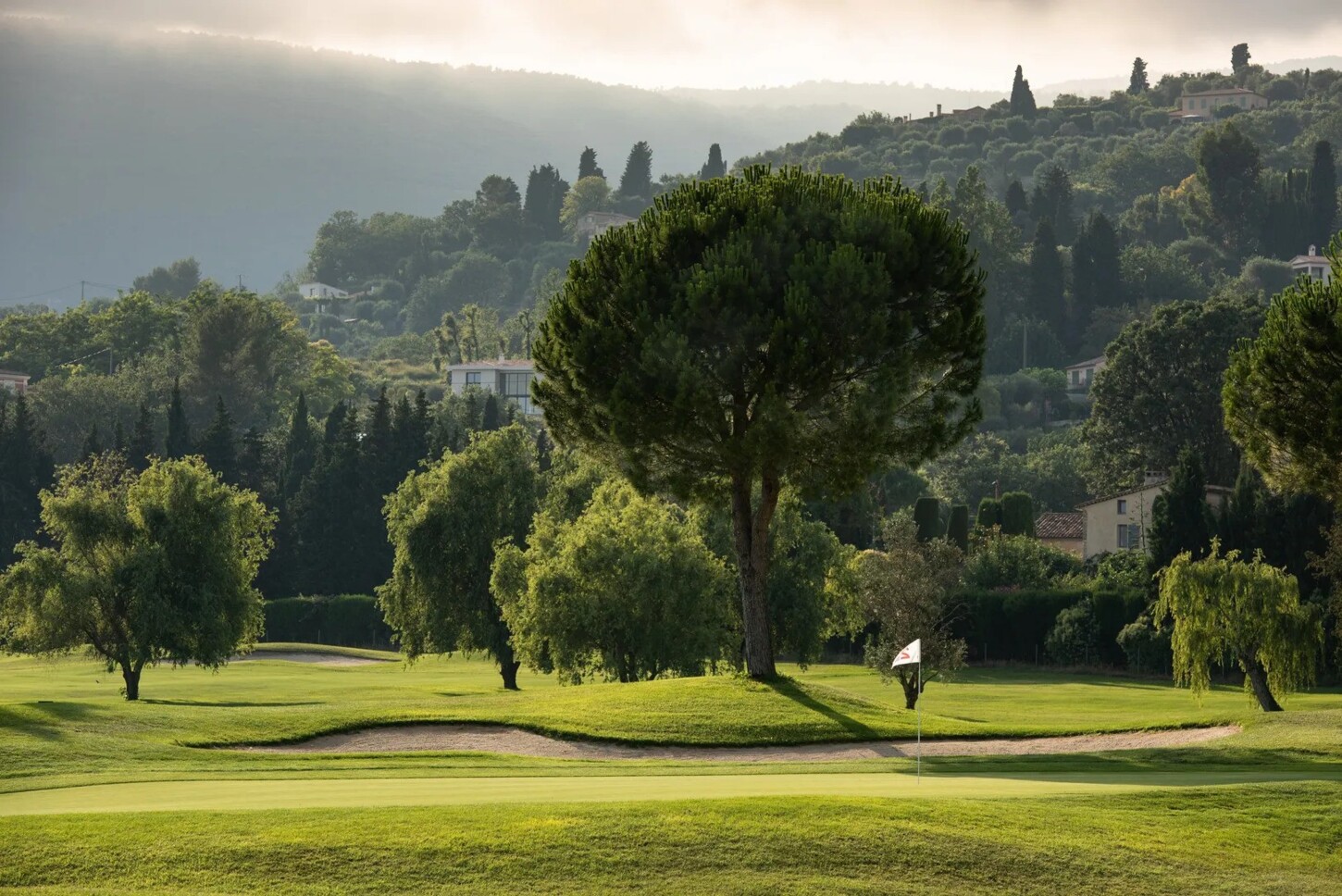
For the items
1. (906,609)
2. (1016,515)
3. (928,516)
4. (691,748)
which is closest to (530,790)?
(691,748)

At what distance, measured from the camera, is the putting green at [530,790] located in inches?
1011

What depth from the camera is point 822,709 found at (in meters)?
42.2

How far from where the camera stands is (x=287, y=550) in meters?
116

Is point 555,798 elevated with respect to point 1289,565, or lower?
lower

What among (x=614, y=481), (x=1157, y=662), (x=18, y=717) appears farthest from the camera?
(x=1157, y=662)

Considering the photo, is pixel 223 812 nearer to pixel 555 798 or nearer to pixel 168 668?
pixel 555 798

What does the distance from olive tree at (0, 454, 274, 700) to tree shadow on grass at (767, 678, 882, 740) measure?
71.5 feet

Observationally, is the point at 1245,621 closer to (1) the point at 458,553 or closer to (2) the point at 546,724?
(2) the point at 546,724

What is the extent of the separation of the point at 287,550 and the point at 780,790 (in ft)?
302

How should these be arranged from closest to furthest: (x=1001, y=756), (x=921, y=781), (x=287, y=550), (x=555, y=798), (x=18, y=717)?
(x=555, y=798) < (x=921, y=781) < (x=1001, y=756) < (x=18, y=717) < (x=287, y=550)

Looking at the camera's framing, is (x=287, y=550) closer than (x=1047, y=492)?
Yes

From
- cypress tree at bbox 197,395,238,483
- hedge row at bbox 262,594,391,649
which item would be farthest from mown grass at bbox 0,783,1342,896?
cypress tree at bbox 197,395,238,483

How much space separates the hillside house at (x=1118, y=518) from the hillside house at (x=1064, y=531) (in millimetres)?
3604

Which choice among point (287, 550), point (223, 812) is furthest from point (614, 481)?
point (287, 550)
